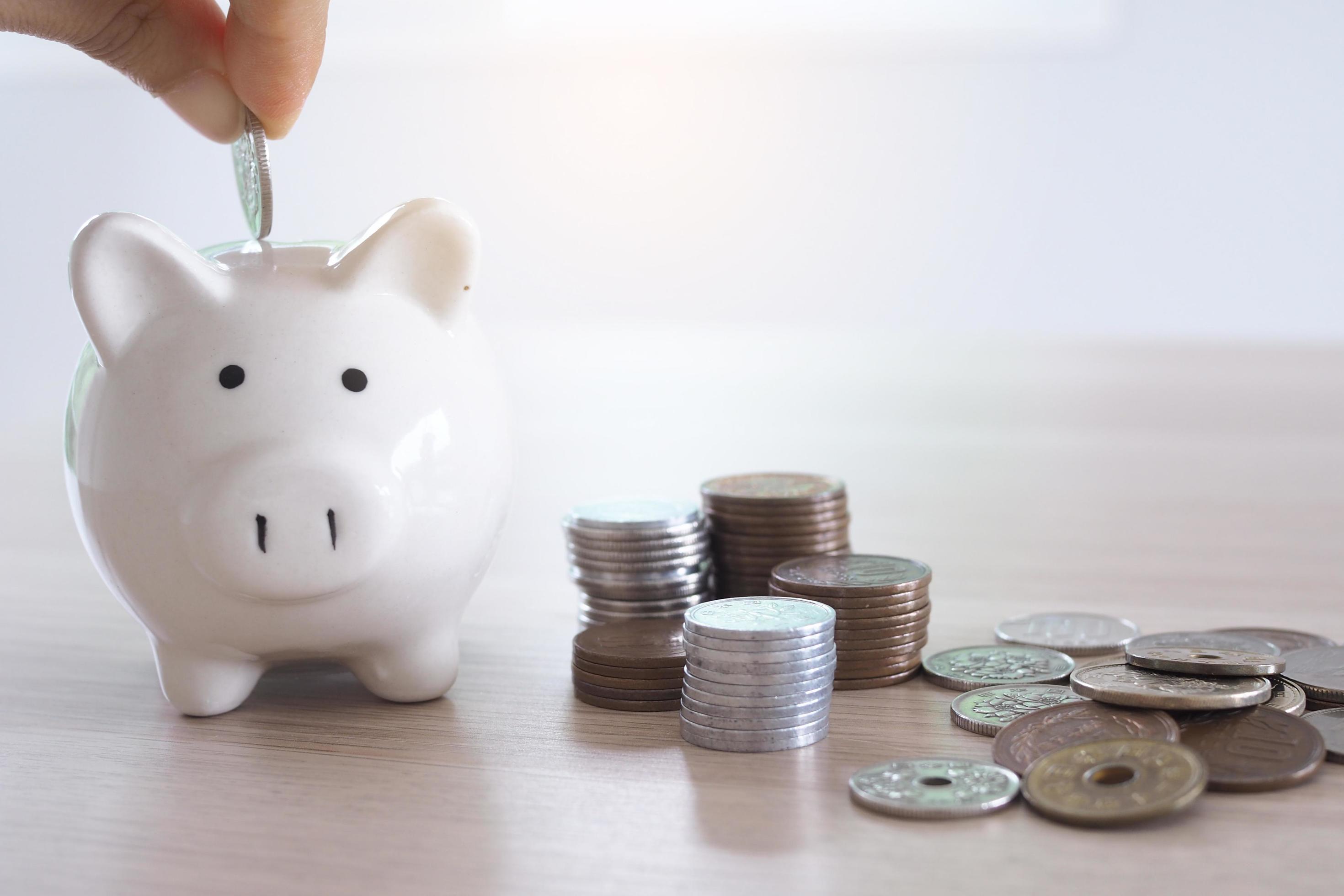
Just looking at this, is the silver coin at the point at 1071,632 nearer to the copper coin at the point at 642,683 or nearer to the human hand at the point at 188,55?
the copper coin at the point at 642,683

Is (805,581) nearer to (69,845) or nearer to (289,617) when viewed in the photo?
(289,617)

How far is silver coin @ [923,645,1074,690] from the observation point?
5.61 ft

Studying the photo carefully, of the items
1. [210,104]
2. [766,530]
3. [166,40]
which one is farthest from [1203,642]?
[166,40]

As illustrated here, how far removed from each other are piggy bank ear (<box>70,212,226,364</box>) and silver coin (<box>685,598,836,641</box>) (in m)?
0.69

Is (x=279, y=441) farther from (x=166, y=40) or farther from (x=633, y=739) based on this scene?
(x=166, y=40)

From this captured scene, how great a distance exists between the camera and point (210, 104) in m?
1.82

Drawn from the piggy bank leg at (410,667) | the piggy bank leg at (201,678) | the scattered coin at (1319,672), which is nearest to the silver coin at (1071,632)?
the scattered coin at (1319,672)

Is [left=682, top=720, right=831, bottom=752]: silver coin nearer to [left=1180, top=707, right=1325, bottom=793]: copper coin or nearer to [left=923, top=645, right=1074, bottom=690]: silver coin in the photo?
[left=923, top=645, right=1074, bottom=690]: silver coin

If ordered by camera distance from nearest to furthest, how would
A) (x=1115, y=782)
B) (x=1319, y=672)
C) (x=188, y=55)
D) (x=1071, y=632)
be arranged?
1. (x=1115, y=782)
2. (x=1319, y=672)
3. (x=188, y=55)
4. (x=1071, y=632)

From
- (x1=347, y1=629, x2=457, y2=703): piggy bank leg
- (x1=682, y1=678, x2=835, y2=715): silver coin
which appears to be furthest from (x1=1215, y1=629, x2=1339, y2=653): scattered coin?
(x1=347, y1=629, x2=457, y2=703): piggy bank leg

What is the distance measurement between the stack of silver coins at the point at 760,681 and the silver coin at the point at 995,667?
0.28m

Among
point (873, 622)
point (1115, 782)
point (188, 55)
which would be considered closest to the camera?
point (1115, 782)

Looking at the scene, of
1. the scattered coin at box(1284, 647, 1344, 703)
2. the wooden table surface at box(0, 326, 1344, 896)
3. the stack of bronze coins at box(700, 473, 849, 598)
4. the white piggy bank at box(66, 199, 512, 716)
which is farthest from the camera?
the stack of bronze coins at box(700, 473, 849, 598)

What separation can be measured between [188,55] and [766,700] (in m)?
1.24
